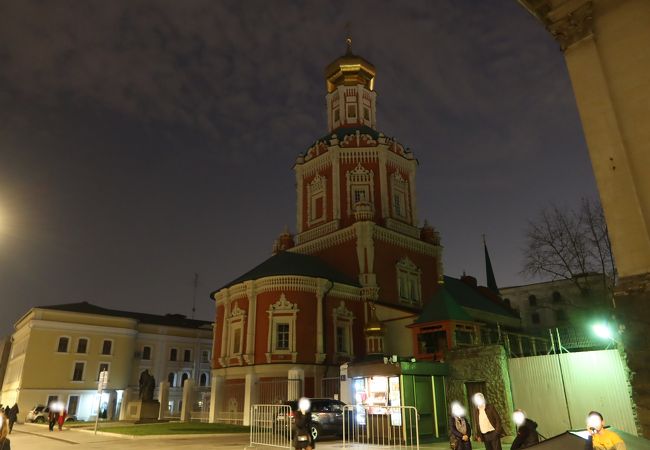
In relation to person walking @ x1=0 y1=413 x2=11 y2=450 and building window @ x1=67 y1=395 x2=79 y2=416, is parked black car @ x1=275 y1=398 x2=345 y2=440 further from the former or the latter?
building window @ x1=67 y1=395 x2=79 y2=416

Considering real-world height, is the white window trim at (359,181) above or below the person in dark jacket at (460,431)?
above

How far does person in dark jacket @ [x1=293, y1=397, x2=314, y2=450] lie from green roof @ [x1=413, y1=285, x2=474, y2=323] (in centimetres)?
1335

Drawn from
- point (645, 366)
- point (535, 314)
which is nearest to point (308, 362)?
point (645, 366)

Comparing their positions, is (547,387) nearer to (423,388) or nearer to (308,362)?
(423,388)

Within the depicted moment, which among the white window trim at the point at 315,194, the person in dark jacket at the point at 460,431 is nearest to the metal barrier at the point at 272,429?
the person in dark jacket at the point at 460,431

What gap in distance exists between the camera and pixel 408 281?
109ft

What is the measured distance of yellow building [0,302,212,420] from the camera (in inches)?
1582

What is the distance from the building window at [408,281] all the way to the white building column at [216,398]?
12989 millimetres

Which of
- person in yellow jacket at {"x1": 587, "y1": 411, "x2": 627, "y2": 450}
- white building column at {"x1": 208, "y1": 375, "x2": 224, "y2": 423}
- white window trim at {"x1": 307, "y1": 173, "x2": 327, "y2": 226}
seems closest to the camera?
person in yellow jacket at {"x1": 587, "y1": 411, "x2": 627, "y2": 450}

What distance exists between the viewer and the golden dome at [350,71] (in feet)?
131

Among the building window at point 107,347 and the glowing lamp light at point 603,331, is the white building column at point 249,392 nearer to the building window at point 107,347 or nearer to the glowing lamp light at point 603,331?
the glowing lamp light at point 603,331

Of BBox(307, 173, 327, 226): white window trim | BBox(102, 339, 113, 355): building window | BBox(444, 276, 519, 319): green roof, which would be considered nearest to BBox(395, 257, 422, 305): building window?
BBox(444, 276, 519, 319): green roof

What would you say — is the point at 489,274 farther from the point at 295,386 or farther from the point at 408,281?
the point at 295,386

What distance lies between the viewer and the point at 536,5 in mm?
11492
